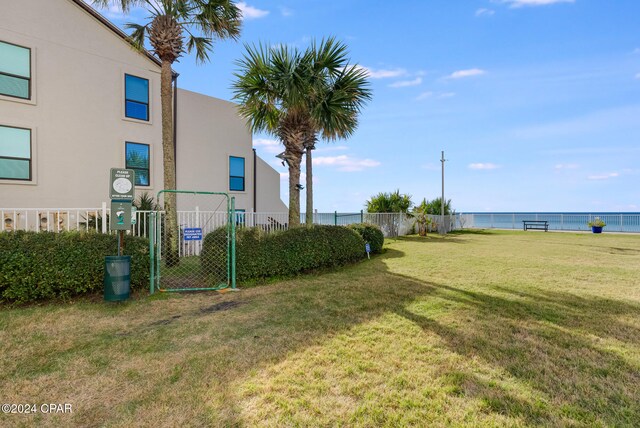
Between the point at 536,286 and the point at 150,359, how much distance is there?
7.56 m

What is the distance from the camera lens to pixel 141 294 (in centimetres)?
681

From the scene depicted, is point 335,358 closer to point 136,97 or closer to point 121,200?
point 121,200

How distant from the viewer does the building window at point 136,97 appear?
12898 mm

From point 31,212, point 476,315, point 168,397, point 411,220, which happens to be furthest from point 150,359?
point 411,220

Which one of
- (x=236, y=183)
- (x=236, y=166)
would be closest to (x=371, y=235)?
(x=236, y=183)

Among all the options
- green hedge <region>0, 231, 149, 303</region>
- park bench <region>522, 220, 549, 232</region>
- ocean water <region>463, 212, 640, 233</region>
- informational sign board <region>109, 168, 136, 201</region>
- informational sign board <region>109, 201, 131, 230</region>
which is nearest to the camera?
green hedge <region>0, 231, 149, 303</region>

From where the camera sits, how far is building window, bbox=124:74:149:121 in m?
12.9

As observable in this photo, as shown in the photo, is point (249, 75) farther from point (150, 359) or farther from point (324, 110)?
point (150, 359)

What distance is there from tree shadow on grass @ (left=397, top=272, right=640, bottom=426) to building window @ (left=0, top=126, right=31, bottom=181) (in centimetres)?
1256

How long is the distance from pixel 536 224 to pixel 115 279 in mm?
32036

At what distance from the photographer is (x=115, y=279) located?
596cm

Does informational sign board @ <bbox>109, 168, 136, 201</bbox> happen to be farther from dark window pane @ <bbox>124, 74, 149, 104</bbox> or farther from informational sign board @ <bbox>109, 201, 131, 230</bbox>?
dark window pane @ <bbox>124, 74, 149, 104</bbox>

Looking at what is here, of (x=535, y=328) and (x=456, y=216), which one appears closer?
(x=535, y=328)

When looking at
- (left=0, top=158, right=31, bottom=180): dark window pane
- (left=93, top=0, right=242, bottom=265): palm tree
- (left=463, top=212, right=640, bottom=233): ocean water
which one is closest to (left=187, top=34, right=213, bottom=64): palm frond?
(left=93, top=0, right=242, bottom=265): palm tree
